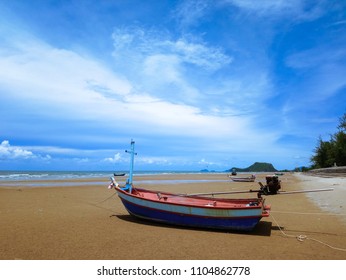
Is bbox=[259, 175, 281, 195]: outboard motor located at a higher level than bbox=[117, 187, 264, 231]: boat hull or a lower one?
higher

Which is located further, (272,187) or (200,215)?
(272,187)

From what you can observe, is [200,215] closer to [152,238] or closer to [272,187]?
[152,238]

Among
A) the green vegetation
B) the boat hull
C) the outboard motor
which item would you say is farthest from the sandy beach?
the green vegetation

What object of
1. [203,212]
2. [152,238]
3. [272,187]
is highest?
[272,187]

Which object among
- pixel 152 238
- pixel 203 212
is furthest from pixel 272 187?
pixel 152 238

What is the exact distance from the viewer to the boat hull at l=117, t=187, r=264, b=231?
10.2 meters

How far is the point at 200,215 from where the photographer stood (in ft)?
35.0

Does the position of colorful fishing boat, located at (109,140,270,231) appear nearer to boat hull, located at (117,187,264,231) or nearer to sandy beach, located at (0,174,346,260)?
boat hull, located at (117,187,264,231)

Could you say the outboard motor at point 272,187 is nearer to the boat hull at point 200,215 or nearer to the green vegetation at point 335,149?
the boat hull at point 200,215

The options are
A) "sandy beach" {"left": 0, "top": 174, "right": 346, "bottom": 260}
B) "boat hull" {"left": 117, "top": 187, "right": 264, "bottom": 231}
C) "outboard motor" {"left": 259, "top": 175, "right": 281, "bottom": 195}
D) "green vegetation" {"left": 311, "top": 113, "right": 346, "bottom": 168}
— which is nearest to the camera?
"sandy beach" {"left": 0, "top": 174, "right": 346, "bottom": 260}

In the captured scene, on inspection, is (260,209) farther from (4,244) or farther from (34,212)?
(34,212)

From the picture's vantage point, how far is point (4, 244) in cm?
852

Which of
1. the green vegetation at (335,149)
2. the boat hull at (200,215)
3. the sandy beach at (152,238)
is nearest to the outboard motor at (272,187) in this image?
the sandy beach at (152,238)
